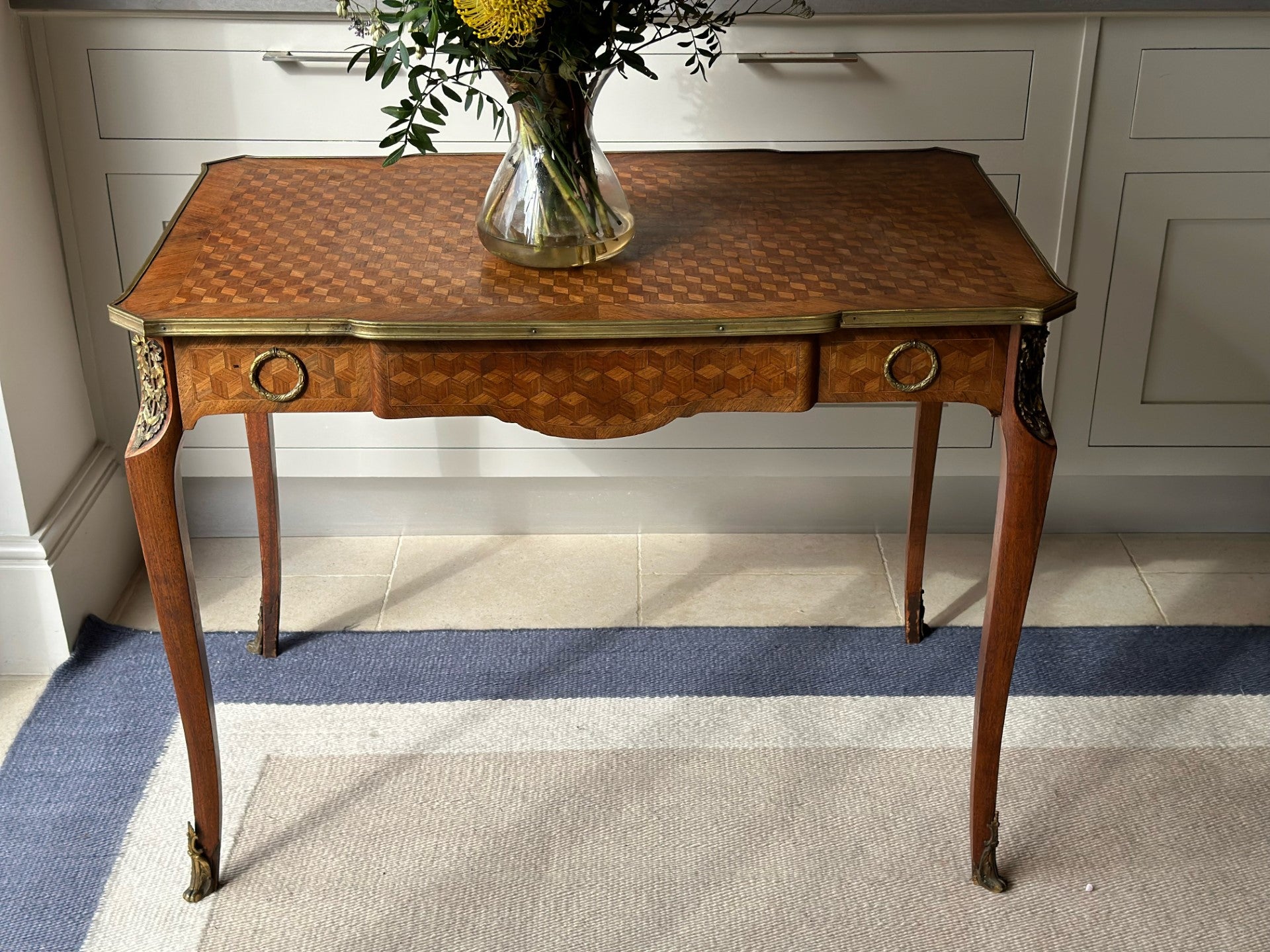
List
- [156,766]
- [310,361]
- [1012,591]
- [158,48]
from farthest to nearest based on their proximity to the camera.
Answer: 1. [158,48]
2. [156,766]
3. [1012,591]
4. [310,361]

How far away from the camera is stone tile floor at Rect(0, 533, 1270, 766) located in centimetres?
229

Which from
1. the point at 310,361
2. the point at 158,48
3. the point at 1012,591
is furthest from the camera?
the point at 158,48

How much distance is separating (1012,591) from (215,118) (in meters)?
1.51

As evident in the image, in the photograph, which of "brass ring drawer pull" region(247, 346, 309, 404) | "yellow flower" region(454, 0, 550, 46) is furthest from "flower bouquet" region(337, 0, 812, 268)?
"brass ring drawer pull" region(247, 346, 309, 404)

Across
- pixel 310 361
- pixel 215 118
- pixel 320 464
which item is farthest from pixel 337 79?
pixel 310 361

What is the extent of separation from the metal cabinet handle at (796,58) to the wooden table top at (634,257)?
0.27m

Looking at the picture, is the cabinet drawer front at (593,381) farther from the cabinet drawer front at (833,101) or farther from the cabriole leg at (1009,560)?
the cabinet drawer front at (833,101)

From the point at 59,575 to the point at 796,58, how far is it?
152 centimetres

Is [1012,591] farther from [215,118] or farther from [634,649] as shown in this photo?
[215,118]

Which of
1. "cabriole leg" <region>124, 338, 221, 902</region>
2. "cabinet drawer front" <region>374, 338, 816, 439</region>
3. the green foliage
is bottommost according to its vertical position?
"cabriole leg" <region>124, 338, 221, 902</region>

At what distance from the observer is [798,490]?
98.8 inches

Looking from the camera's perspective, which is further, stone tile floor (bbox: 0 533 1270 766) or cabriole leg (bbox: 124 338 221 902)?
stone tile floor (bbox: 0 533 1270 766)

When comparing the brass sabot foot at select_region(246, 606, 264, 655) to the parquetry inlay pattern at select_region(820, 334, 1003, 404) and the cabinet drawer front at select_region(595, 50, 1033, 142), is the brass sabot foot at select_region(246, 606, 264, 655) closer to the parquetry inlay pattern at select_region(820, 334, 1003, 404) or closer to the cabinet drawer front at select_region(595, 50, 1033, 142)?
the cabinet drawer front at select_region(595, 50, 1033, 142)

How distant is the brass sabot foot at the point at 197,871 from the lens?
1.66m
